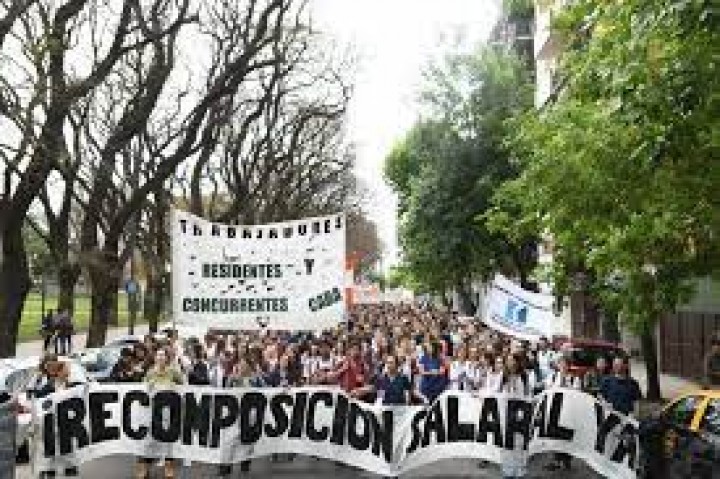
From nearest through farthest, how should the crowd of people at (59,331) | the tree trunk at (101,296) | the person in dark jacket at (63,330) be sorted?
the tree trunk at (101,296) < the person in dark jacket at (63,330) < the crowd of people at (59,331)

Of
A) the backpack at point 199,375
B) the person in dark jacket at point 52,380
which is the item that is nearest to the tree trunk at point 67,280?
the backpack at point 199,375

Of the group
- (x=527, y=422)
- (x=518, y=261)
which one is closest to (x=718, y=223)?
(x=527, y=422)

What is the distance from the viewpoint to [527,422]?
15648 millimetres

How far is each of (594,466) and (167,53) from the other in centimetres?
1562

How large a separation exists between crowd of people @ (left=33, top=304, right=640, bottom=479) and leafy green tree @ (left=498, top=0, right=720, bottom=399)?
199cm

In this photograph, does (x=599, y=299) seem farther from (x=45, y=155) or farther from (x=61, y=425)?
(x=61, y=425)

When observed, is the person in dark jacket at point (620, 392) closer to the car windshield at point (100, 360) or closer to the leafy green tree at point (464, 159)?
the car windshield at point (100, 360)

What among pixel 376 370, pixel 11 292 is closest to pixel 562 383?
pixel 376 370

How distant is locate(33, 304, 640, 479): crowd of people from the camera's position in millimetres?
17047

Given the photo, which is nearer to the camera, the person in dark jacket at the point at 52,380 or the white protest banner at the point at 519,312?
the person in dark jacket at the point at 52,380

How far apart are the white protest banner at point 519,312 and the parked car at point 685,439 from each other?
609 cm

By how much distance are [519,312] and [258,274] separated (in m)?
6.04

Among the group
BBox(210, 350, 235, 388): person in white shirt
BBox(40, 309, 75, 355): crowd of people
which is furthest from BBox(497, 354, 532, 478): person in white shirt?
BBox(40, 309, 75, 355): crowd of people

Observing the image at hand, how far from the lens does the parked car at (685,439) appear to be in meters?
12.5
